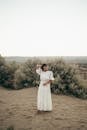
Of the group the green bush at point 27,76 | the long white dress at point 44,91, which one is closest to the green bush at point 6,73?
the green bush at point 27,76

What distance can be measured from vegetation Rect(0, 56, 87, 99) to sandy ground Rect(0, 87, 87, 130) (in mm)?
1094

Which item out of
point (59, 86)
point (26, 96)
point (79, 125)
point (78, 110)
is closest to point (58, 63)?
point (59, 86)

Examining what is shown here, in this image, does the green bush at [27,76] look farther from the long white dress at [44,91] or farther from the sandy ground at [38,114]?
the long white dress at [44,91]

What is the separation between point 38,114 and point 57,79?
16.3 feet

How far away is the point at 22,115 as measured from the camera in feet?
32.8

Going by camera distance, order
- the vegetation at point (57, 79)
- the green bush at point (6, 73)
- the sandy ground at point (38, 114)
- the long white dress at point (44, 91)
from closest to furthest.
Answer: the sandy ground at point (38, 114), the long white dress at point (44, 91), the vegetation at point (57, 79), the green bush at point (6, 73)

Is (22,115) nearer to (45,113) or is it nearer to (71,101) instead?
(45,113)

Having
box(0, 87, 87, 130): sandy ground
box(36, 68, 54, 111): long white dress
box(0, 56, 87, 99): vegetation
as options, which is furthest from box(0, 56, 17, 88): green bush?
box(36, 68, 54, 111): long white dress

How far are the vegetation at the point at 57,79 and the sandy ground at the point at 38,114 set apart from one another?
3.59 feet

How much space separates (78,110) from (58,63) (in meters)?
5.56

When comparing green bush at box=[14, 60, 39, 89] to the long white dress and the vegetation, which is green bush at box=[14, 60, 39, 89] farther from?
the long white dress

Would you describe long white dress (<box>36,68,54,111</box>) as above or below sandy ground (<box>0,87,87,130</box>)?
above

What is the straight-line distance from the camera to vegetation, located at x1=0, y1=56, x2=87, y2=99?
49.0 ft

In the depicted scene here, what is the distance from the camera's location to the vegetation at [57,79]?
14922mm
